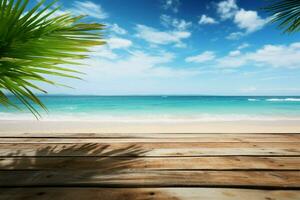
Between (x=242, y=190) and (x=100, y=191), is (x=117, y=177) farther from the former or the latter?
(x=242, y=190)

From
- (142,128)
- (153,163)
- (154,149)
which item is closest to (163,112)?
(142,128)

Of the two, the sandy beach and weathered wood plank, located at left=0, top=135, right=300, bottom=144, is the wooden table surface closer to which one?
weathered wood plank, located at left=0, top=135, right=300, bottom=144

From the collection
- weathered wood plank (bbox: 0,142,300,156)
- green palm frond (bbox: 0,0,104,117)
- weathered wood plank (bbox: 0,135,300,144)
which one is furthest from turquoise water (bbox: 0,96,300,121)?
weathered wood plank (bbox: 0,135,300,144)

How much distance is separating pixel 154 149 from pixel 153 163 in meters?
0.28

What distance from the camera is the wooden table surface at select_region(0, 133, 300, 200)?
2.74ft

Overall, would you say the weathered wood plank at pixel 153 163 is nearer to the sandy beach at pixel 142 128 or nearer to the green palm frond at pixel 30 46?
the green palm frond at pixel 30 46

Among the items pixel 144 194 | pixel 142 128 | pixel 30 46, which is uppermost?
pixel 30 46

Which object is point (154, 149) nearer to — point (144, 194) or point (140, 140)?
point (140, 140)

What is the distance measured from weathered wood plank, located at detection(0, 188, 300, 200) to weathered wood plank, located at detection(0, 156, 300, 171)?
0.69 feet

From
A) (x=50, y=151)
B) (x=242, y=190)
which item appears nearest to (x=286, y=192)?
(x=242, y=190)

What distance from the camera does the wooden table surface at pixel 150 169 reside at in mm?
835

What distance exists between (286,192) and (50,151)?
1351 millimetres

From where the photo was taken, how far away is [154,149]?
4.69 ft

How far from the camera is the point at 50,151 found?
1365 millimetres
